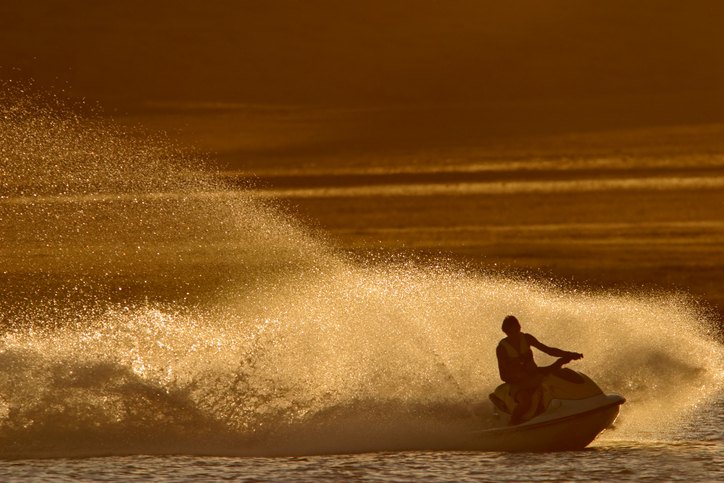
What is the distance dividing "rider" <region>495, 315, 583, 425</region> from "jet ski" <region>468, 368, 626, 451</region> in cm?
7

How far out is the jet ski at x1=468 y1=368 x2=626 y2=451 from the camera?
1634 cm

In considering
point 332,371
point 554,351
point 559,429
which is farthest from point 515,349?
point 332,371

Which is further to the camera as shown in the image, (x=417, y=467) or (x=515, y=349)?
(x=515, y=349)

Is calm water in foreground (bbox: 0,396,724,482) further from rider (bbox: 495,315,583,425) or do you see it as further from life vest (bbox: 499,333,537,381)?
life vest (bbox: 499,333,537,381)

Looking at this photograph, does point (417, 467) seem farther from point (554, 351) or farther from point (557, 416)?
point (554, 351)

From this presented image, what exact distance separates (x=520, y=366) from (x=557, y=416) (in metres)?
0.65

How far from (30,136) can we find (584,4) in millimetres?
36067

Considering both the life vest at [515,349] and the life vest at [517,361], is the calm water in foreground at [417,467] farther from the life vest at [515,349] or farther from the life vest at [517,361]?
the life vest at [515,349]

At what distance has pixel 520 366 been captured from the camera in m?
16.6

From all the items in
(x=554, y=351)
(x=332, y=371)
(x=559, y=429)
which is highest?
(x=332, y=371)

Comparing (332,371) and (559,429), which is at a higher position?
(332,371)

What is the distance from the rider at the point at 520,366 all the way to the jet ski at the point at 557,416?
0.07 meters

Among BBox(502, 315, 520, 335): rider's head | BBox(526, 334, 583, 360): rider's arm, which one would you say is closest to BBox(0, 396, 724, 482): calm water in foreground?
BBox(526, 334, 583, 360): rider's arm

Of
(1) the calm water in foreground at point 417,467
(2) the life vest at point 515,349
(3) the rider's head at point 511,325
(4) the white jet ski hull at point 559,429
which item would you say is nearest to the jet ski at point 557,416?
(4) the white jet ski hull at point 559,429
